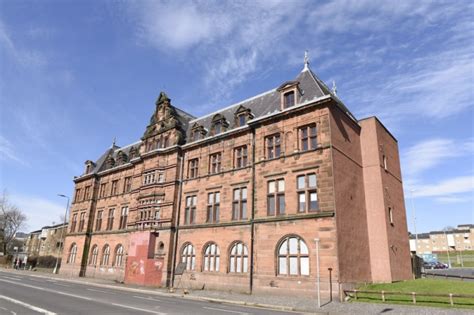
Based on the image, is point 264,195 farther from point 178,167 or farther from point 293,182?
point 178,167

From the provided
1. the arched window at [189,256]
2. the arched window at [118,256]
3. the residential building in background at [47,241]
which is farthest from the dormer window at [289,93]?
the residential building in background at [47,241]

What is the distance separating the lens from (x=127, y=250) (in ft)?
121

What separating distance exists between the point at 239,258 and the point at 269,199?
563 centimetres

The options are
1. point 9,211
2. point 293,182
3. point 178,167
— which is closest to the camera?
point 293,182

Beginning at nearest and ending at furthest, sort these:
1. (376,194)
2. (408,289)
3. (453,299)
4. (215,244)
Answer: (453,299) → (408,289) → (376,194) → (215,244)

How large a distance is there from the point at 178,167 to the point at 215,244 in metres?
9.86

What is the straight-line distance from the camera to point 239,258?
86.7 feet

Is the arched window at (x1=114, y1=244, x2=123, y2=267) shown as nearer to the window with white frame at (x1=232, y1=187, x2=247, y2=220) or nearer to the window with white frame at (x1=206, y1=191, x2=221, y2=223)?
the window with white frame at (x1=206, y1=191, x2=221, y2=223)

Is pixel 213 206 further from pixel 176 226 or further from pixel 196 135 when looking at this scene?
pixel 196 135

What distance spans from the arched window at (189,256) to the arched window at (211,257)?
4.93 ft

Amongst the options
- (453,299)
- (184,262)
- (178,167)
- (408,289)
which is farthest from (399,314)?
(178,167)

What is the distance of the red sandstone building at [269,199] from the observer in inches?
895

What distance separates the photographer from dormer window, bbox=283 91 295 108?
86.9 ft

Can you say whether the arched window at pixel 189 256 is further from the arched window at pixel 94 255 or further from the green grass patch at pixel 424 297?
the arched window at pixel 94 255
